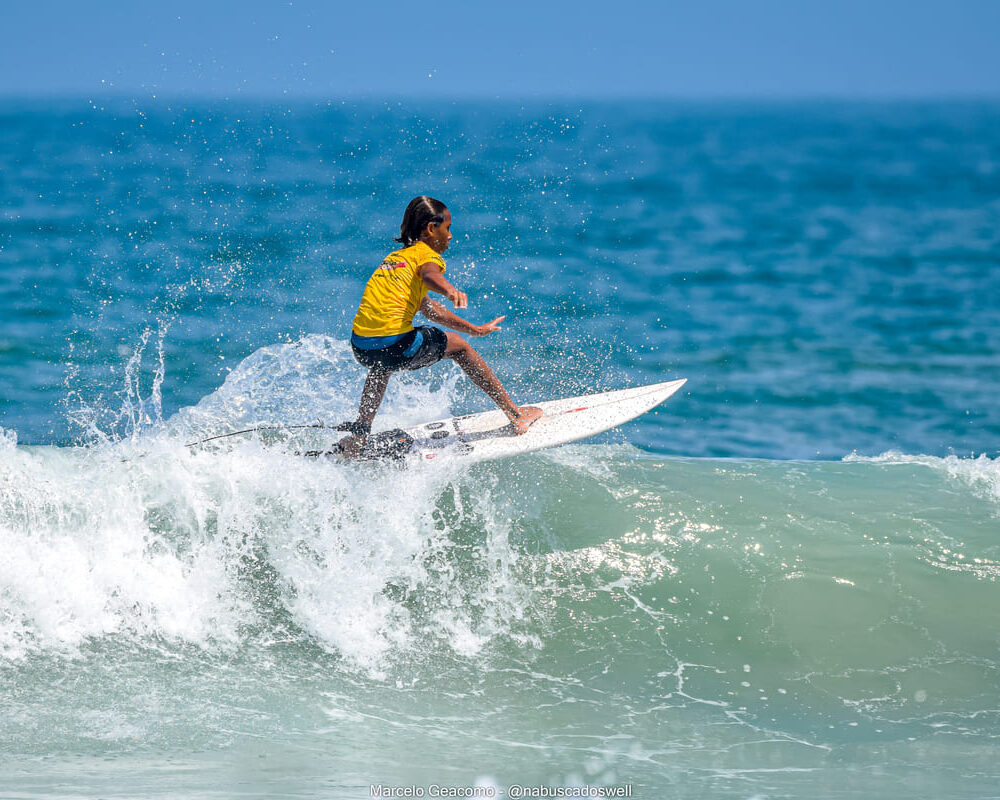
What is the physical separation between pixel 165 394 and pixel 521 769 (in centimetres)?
843

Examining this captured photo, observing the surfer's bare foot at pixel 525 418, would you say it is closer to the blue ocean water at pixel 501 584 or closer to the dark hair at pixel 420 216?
the blue ocean water at pixel 501 584

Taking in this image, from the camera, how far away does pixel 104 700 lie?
529cm

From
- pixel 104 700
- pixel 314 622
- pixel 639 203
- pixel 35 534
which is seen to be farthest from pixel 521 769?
pixel 639 203

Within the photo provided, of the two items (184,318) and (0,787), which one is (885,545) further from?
(184,318)

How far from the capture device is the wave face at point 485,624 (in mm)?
5012

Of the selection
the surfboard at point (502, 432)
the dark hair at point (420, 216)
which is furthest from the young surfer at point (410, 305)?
the surfboard at point (502, 432)

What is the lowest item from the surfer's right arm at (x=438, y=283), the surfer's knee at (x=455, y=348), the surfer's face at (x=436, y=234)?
the surfer's knee at (x=455, y=348)

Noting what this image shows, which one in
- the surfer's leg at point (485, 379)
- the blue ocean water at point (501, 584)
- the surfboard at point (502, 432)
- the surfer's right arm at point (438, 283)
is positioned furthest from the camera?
the surfboard at point (502, 432)

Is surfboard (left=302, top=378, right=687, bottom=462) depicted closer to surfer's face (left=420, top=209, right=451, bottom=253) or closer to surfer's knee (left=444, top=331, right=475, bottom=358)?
surfer's knee (left=444, top=331, right=475, bottom=358)

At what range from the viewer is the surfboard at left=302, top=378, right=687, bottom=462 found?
22.1 feet

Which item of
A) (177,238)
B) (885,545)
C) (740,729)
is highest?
(177,238)

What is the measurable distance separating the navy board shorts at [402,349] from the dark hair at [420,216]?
569 mm

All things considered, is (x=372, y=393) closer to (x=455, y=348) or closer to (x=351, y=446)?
(x=351, y=446)

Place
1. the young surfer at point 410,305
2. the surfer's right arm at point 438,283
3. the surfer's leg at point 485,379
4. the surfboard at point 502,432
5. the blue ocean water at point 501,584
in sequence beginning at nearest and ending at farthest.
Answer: the blue ocean water at point 501,584
the surfer's right arm at point 438,283
the young surfer at point 410,305
the surfer's leg at point 485,379
the surfboard at point 502,432
